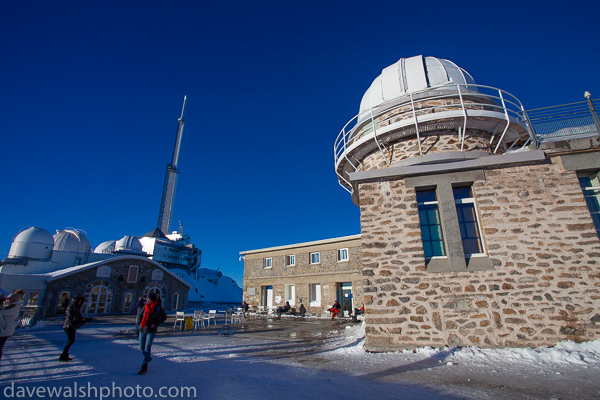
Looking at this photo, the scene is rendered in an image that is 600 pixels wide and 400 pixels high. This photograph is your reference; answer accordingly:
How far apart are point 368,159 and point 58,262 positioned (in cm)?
3113

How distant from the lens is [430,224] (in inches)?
277

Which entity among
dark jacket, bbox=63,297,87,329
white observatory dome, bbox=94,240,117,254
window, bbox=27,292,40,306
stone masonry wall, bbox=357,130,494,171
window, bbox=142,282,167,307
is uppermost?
white observatory dome, bbox=94,240,117,254

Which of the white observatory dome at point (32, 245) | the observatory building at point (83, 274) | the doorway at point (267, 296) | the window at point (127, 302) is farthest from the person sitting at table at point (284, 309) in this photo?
→ the white observatory dome at point (32, 245)

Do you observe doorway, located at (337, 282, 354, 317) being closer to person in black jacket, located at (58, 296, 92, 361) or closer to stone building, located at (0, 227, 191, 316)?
stone building, located at (0, 227, 191, 316)

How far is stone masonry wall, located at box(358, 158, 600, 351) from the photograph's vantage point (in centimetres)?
579

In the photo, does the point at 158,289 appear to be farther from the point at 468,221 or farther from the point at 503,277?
the point at 503,277

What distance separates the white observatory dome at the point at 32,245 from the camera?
Result: 2505 centimetres

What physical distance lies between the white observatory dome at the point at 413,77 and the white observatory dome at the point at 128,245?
39602 mm

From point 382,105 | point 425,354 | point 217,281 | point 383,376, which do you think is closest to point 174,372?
point 383,376

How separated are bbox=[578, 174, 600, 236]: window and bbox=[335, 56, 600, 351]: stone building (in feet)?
0.08

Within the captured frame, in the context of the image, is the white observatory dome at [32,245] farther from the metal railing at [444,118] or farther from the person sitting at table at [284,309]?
the metal railing at [444,118]

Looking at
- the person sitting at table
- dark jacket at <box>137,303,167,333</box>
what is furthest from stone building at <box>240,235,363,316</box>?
dark jacket at <box>137,303,167,333</box>

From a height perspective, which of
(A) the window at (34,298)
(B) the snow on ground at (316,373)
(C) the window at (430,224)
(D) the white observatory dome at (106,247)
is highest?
(D) the white observatory dome at (106,247)

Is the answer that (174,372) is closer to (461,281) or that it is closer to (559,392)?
(559,392)
